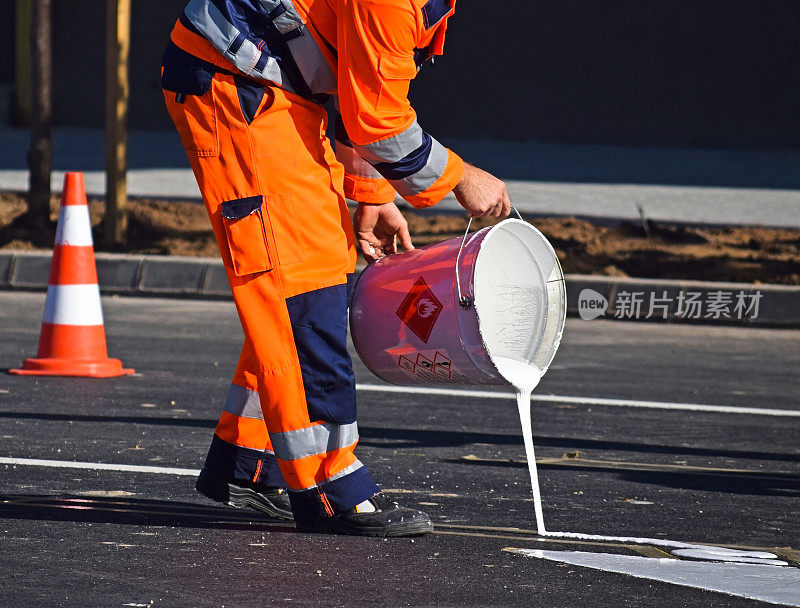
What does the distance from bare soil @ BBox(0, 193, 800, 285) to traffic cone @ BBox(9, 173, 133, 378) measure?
12.0ft

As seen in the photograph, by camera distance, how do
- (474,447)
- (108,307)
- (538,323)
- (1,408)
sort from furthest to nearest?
(108,307) < (1,408) < (474,447) < (538,323)

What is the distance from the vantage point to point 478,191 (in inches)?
150

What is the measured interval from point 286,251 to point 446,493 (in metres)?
1.15

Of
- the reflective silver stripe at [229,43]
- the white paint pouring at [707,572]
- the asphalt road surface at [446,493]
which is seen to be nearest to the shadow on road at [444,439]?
the asphalt road surface at [446,493]

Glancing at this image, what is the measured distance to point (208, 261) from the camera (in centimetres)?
1009

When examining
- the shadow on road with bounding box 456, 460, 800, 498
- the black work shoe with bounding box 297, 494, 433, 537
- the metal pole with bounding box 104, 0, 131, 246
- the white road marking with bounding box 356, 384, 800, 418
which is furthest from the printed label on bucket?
the metal pole with bounding box 104, 0, 131, 246

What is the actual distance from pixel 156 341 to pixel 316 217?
436cm

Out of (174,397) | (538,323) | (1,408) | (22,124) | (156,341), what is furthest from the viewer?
(22,124)

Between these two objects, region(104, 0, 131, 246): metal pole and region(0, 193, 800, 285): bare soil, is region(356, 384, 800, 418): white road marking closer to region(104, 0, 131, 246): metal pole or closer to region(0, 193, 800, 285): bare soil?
region(0, 193, 800, 285): bare soil

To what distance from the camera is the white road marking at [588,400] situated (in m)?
6.38

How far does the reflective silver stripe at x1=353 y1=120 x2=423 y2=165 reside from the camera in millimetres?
3699

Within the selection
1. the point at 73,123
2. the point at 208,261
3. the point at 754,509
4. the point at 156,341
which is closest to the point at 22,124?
the point at 73,123

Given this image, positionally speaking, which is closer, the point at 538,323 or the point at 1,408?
the point at 538,323

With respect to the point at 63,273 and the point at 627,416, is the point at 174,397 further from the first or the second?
the point at 627,416
